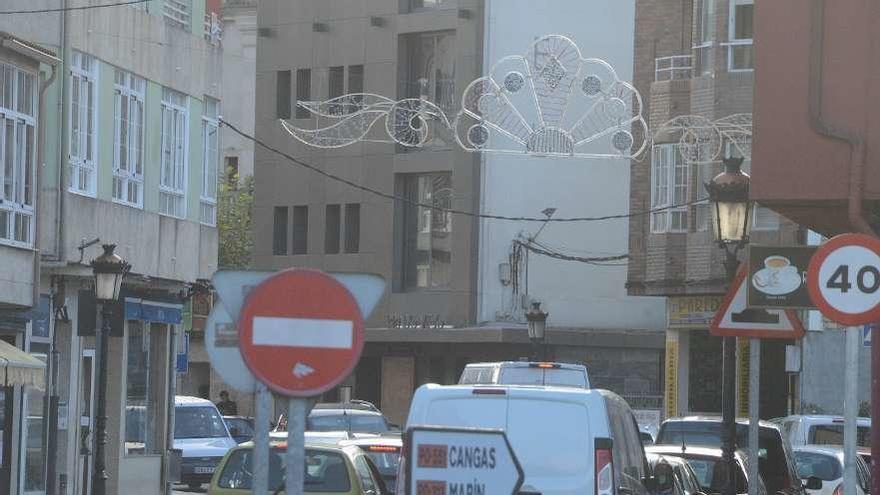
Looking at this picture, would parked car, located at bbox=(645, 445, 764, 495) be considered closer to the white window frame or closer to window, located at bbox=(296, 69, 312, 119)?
the white window frame

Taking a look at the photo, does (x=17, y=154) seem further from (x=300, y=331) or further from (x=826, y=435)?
(x=300, y=331)

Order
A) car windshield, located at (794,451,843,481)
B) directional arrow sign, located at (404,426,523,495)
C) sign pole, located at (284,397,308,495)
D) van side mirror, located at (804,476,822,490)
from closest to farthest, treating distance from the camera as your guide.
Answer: sign pole, located at (284,397,308,495) < directional arrow sign, located at (404,426,523,495) < van side mirror, located at (804,476,822,490) < car windshield, located at (794,451,843,481)

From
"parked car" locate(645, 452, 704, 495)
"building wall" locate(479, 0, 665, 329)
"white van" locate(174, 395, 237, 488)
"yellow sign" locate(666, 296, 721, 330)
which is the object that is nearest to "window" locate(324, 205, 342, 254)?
"building wall" locate(479, 0, 665, 329)

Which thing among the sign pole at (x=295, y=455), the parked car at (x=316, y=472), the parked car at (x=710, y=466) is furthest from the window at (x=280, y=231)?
the sign pole at (x=295, y=455)

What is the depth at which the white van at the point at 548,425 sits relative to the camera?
47.9 feet

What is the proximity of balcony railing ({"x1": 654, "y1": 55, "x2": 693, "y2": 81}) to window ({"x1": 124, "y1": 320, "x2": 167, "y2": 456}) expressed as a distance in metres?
15.1

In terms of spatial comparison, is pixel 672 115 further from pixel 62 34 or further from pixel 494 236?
pixel 62 34

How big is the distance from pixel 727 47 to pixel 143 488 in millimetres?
16612

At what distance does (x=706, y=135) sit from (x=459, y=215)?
39.9 ft

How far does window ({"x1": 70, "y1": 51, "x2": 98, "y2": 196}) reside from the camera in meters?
29.8

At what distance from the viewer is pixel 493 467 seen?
38.3 ft

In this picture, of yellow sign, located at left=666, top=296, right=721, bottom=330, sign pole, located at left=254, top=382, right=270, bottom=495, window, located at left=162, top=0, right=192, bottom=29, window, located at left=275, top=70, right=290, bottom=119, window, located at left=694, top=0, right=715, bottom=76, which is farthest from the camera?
window, located at left=275, top=70, right=290, bottom=119

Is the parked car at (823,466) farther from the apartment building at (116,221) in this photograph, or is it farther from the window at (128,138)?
the window at (128,138)

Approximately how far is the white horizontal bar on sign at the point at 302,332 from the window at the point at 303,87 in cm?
4684
